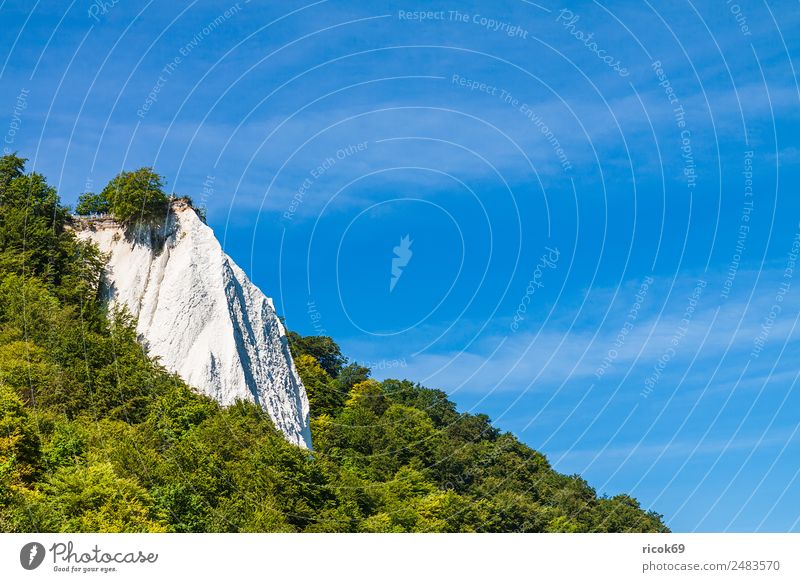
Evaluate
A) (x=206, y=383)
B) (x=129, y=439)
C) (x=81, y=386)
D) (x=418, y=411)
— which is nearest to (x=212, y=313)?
(x=206, y=383)
